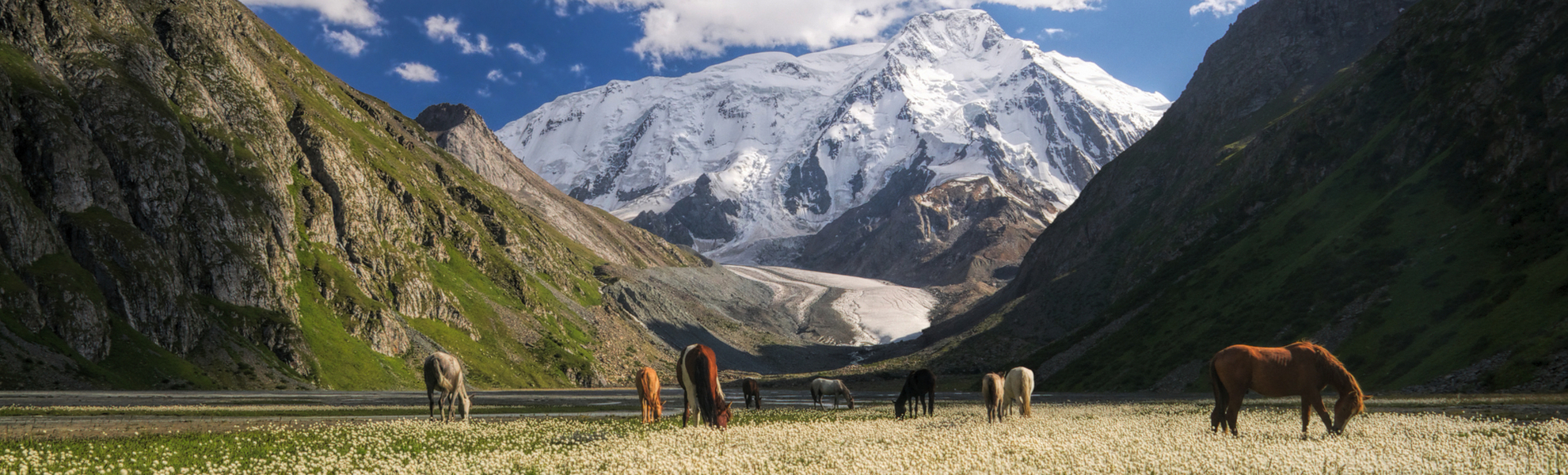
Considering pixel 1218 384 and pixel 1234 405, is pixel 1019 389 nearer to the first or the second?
pixel 1218 384

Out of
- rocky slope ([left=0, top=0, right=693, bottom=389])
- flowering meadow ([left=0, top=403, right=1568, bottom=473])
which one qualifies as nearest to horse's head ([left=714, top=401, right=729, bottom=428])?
Result: flowering meadow ([left=0, top=403, right=1568, bottom=473])

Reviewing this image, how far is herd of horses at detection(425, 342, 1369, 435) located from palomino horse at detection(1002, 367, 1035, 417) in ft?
0.12

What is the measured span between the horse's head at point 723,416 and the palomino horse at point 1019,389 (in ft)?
45.7

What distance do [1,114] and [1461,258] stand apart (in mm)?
155024

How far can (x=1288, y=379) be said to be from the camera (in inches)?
989

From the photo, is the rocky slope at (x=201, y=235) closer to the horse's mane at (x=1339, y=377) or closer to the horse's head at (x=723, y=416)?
the horse's head at (x=723, y=416)

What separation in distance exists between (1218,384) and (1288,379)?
197 centimetres

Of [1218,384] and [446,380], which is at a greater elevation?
[446,380]

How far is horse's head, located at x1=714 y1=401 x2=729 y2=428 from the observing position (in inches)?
1177

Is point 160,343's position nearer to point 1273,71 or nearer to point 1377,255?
point 1377,255

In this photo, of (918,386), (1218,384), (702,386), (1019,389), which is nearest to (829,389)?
(918,386)

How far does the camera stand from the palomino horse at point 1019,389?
38188 millimetres

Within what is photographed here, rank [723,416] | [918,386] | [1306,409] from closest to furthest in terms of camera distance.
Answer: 1. [1306,409]
2. [723,416]
3. [918,386]

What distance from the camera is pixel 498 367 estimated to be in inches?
5310
